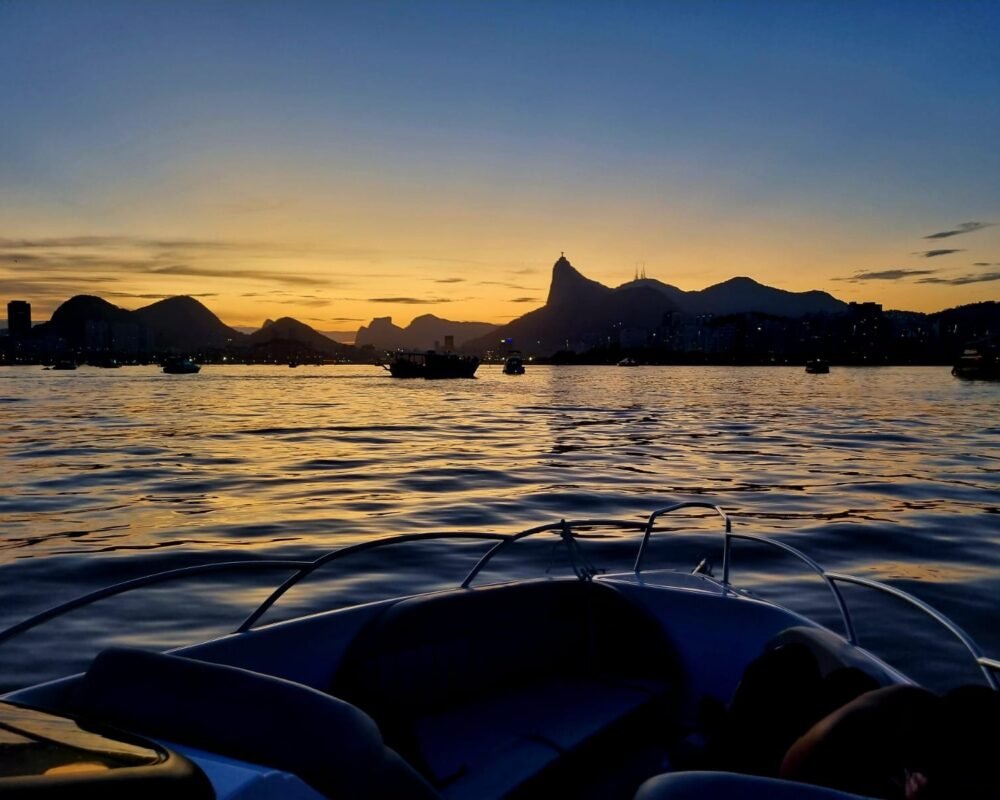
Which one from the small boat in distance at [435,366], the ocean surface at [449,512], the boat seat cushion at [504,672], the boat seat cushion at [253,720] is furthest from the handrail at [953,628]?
the small boat in distance at [435,366]

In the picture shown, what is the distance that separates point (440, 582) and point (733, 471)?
1587cm

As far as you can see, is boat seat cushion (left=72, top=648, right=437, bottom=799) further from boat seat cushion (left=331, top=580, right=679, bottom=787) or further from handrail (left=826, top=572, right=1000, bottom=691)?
handrail (left=826, top=572, right=1000, bottom=691)

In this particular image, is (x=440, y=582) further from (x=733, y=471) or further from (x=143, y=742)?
(x=733, y=471)

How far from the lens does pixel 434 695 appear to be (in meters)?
4.85

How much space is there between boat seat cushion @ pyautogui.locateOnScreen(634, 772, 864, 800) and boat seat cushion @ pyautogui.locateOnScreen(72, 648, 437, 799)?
0.78m


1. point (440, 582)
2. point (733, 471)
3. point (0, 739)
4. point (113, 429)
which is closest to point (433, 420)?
point (113, 429)

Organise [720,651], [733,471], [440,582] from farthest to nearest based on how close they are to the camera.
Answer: [733,471] < [440,582] < [720,651]

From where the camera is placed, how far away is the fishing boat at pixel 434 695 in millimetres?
1852

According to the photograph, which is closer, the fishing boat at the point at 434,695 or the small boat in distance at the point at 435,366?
the fishing boat at the point at 434,695

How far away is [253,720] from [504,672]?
3.25m

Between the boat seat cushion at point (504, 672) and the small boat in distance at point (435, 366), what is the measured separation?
432 feet

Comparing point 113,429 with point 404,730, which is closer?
point 404,730

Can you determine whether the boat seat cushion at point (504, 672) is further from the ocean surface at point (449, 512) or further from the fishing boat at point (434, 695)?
the ocean surface at point (449, 512)

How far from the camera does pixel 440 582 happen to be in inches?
451
